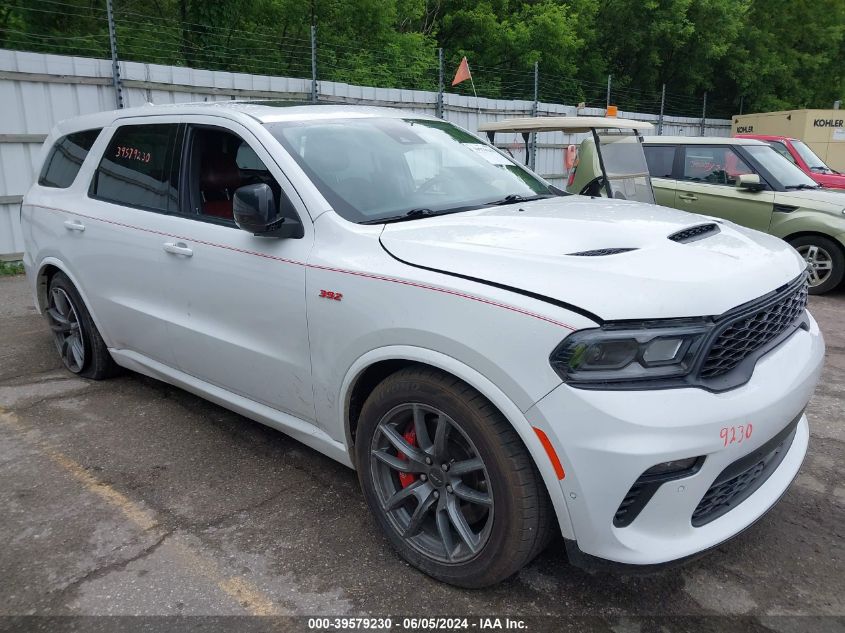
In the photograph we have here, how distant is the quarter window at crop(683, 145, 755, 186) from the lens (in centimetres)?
841

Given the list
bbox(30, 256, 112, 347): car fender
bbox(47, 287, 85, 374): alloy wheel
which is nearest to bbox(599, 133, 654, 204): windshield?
bbox(30, 256, 112, 347): car fender

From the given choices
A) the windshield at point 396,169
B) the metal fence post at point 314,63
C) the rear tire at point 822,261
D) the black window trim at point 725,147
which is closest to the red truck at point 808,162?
the black window trim at point 725,147

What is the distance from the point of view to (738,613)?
2.42 meters

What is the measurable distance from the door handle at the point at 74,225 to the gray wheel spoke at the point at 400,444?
8.83 feet

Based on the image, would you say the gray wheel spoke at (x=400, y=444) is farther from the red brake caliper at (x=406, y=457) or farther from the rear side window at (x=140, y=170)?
the rear side window at (x=140, y=170)

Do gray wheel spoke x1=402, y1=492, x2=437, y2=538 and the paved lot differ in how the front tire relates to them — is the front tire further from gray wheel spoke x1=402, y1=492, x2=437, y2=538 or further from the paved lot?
the paved lot

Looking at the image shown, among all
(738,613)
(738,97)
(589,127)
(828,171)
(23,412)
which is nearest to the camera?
(738,613)

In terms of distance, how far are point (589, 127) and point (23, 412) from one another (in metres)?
5.33

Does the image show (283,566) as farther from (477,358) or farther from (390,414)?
(477,358)

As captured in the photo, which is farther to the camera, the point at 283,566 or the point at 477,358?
the point at 283,566

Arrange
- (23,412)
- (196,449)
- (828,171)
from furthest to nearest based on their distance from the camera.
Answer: (828,171) < (23,412) < (196,449)

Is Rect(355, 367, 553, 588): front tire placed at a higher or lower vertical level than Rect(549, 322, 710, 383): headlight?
lower

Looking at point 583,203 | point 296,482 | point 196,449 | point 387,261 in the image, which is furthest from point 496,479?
point 196,449

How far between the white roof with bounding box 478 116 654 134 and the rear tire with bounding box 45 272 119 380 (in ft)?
15.1
